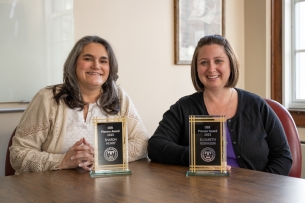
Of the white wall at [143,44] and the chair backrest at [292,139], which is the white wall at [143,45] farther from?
the chair backrest at [292,139]

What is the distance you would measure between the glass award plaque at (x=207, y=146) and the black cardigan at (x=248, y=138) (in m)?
0.22

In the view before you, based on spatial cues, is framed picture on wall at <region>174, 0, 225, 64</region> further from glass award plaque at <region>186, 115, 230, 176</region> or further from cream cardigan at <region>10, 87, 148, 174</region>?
glass award plaque at <region>186, 115, 230, 176</region>

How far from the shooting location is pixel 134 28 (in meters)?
3.12

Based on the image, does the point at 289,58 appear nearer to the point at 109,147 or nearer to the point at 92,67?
the point at 92,67

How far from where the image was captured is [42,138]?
1954mm

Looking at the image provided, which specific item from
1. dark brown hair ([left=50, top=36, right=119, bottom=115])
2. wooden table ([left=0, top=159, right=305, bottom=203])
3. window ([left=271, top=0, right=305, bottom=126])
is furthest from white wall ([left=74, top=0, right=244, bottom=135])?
wooden table ([left=0, top=159, right=305, bottom=203])

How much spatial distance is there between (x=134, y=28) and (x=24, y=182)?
186cm

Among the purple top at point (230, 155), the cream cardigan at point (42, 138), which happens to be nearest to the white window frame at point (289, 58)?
the purple top at point (230, 155)

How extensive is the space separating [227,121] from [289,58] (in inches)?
80.2

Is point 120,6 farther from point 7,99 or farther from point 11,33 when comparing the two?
point 7,99

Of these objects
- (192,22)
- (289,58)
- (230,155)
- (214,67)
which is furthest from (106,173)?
(289,58)

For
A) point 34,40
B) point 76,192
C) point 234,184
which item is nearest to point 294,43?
point 34,40

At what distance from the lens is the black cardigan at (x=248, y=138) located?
73.1 inches

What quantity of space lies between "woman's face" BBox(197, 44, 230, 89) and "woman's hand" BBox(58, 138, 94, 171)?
0.69 m
